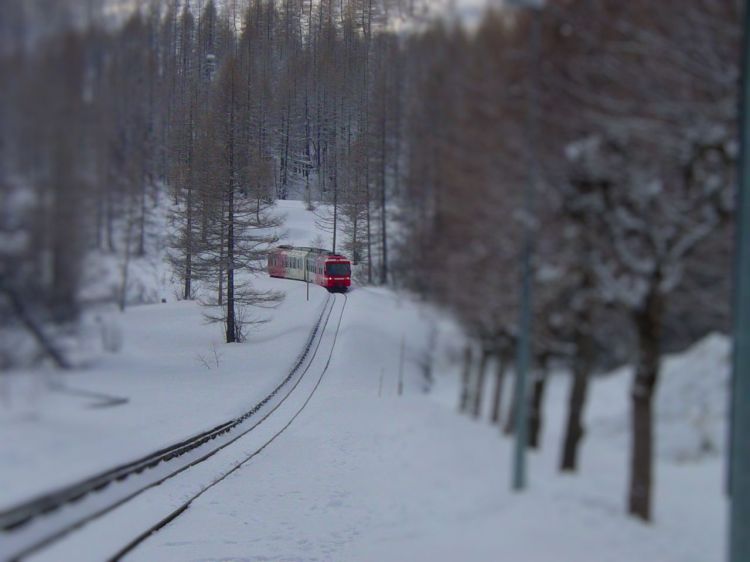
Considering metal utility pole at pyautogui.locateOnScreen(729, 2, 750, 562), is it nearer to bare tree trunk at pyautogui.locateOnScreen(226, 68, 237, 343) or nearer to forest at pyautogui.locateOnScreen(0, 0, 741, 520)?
forest at pyautogui.locateOnScreen(0, 0, 741, 520)

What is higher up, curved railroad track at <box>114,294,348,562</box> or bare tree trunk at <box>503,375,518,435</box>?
bare tree trunk at <box>503,375,518,435</box>

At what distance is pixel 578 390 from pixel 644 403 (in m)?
0.11

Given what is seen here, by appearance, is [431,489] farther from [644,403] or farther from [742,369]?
[742,369]

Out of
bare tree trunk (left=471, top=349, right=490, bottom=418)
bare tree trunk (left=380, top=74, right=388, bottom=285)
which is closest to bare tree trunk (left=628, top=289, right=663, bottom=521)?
bare tree trunk (left=471, top=349, right=490, bottom=418)

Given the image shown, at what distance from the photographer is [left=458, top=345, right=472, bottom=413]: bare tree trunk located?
144cm

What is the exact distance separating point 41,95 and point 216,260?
208 centimetres

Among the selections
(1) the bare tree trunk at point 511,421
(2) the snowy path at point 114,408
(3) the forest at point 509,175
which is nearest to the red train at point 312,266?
(2) the snowy path at point 114,408

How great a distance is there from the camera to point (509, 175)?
4.29 feet

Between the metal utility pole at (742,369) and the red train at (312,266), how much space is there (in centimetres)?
103

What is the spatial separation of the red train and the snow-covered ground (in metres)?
0.26

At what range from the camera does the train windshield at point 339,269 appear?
224 centimetres

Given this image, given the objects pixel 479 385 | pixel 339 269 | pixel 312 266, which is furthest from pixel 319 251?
pixel 479 385

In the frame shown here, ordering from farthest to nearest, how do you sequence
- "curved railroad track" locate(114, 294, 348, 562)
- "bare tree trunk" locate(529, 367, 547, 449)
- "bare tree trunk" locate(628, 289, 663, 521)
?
"curved railroad track" locate(114, 294, 348, 562)
"bare tree trunk" locate(529, 367, 547, 449)
"bare tree trunk" locate(628, 289, 663, 521)

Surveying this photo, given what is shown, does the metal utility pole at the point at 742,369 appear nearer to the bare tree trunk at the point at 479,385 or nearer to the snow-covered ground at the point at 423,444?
the snow-covered ground at the point at 423,444
